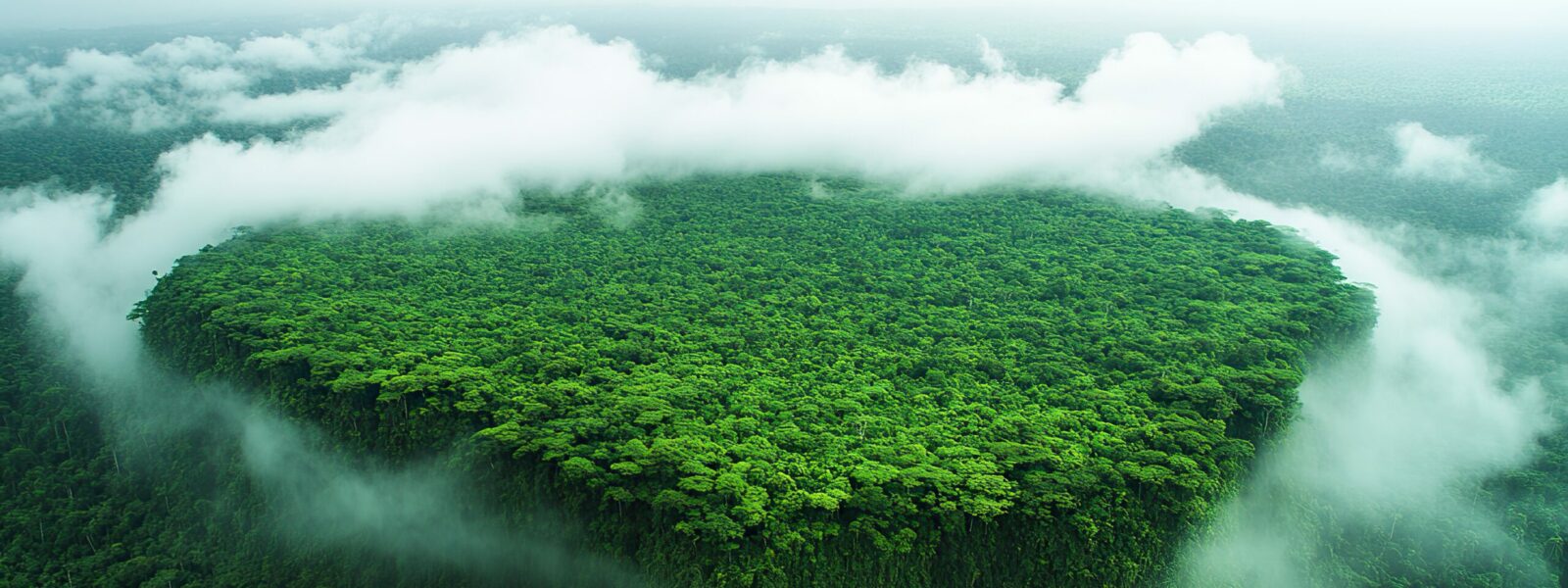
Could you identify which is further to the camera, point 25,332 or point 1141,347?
point 25,332

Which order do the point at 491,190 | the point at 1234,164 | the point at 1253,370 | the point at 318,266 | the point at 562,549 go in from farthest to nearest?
the point at 1234,164, the point at 491,190, the point at 318,266, the point at 1253,370, the point at 562,549

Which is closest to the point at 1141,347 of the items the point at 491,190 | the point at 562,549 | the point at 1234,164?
the point at 562,549

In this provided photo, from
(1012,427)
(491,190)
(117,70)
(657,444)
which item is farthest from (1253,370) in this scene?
(117,70)

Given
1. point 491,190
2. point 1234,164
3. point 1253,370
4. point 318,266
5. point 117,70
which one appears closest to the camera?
point 1253,370

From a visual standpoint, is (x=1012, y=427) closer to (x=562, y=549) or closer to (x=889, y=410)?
(x=889, y=410)

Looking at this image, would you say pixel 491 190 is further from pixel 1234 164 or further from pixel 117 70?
pixel 117 70

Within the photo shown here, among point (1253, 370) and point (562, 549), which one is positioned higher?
point (1253, 370)
